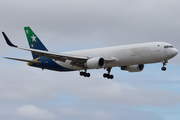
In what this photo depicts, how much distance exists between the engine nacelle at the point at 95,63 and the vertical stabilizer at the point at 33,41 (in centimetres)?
1216

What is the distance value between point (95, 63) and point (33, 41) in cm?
1559

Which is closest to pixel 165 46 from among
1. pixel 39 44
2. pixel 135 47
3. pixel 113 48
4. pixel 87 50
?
pixel 135 47

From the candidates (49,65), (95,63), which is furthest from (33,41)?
(95,63)

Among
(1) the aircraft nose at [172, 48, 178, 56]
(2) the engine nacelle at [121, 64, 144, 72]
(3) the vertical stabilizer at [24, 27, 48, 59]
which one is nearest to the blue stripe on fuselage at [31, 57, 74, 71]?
(3) the vertical stabilizer at [24, 27, 48, 59]

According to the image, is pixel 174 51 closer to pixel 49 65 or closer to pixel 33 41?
pixel 49 65

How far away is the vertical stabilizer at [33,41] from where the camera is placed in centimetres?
5213

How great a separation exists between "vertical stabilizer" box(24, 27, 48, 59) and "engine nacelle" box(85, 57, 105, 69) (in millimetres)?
12157

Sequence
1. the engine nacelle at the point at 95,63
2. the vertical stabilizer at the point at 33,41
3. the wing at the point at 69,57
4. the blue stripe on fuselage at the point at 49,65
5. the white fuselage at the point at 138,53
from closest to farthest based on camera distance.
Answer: the white fuselage at the point at 138,53, the engine nacelle at the point at 95,63, the wing at the point at 69,57, the blue stripe on fuselage at the point at 49,65, the vertical stabilizer at the point at 33,41

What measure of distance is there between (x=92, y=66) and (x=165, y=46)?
9854mm

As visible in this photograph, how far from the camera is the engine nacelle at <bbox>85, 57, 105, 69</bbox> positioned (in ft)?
137

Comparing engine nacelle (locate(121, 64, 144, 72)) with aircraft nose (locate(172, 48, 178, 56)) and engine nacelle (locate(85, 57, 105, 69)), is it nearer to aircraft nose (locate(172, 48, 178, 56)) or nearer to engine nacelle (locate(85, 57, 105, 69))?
engine nacelle (locate(85, 57, 105, 69))

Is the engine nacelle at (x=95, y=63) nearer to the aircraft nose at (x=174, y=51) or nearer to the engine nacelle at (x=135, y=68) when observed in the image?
the engine nacelle at (x=135, y=68)

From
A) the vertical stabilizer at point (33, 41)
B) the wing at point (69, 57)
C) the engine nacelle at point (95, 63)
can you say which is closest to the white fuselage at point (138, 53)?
the wing at point (69, 57)

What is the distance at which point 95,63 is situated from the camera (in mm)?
41656
